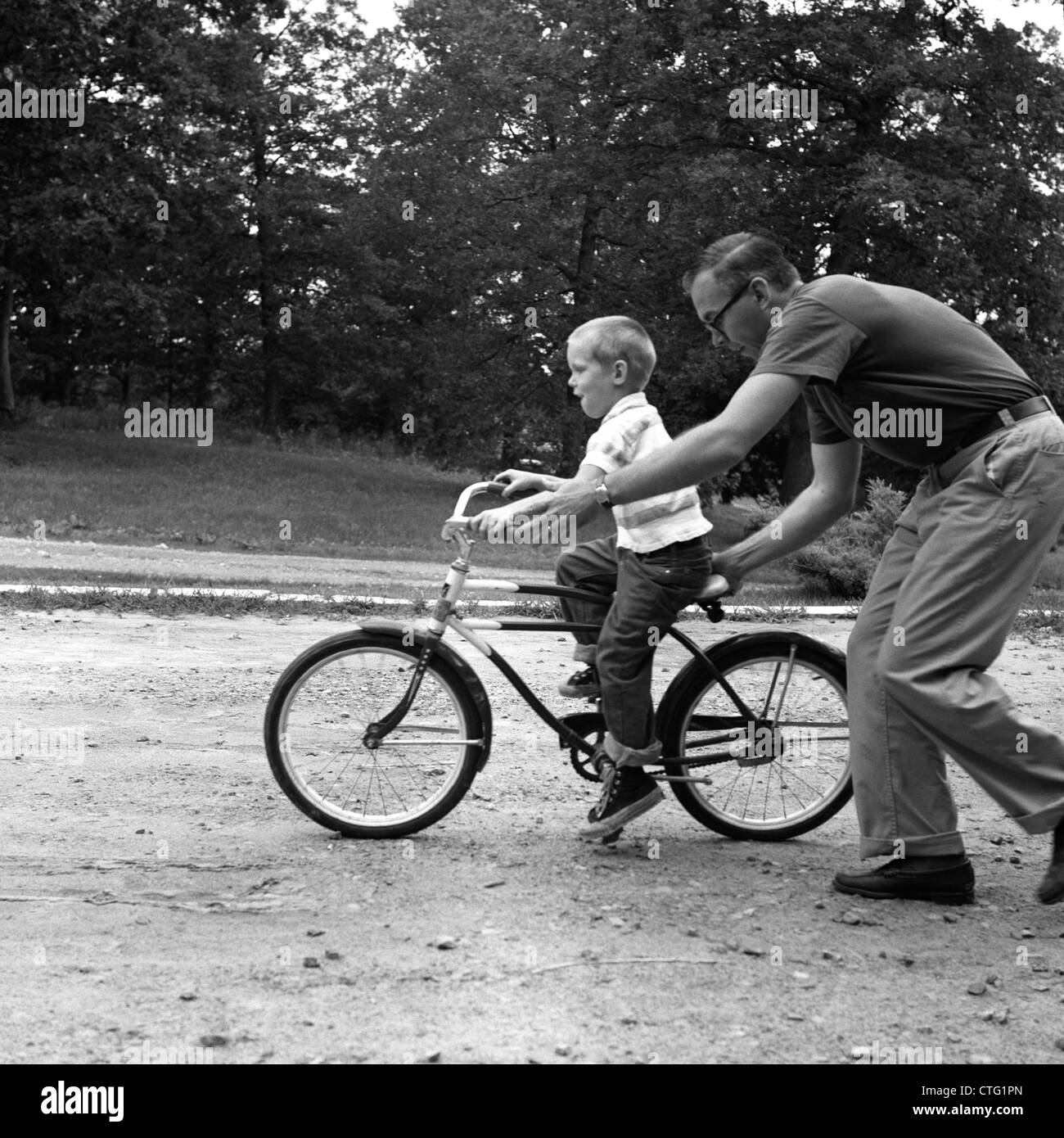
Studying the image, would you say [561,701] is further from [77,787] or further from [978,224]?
[978,224]

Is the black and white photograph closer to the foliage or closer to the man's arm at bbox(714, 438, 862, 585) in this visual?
the man's arm at bbox(714, 438, 862, 585)

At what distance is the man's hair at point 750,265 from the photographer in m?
4.25

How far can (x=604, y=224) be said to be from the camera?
27781 millimetres

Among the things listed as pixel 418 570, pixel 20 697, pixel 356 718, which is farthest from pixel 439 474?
pixel 356 718

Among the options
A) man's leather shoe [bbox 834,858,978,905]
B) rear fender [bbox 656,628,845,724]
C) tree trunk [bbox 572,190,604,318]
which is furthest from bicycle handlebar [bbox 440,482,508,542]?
tree trunk [bbox 572,190,604,318]

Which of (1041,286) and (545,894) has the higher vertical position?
(1041,286)

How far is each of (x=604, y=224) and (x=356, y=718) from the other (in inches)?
947

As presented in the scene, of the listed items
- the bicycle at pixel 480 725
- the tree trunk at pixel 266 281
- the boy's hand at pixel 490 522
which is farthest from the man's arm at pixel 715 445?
the tree trunk at pixel 266 281

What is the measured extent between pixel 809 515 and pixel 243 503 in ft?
62.0

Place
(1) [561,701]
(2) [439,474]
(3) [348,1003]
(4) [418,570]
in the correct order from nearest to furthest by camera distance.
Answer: (3) [348,1003] → (1) [561,701] → (4) [418,570] → (2) [439,474]

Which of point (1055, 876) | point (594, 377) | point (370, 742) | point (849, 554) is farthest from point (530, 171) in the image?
point (1055, 876)

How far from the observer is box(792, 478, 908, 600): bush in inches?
527

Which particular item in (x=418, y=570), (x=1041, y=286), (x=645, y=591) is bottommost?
(x=418, y=570)

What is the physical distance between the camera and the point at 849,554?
13.5 meters
